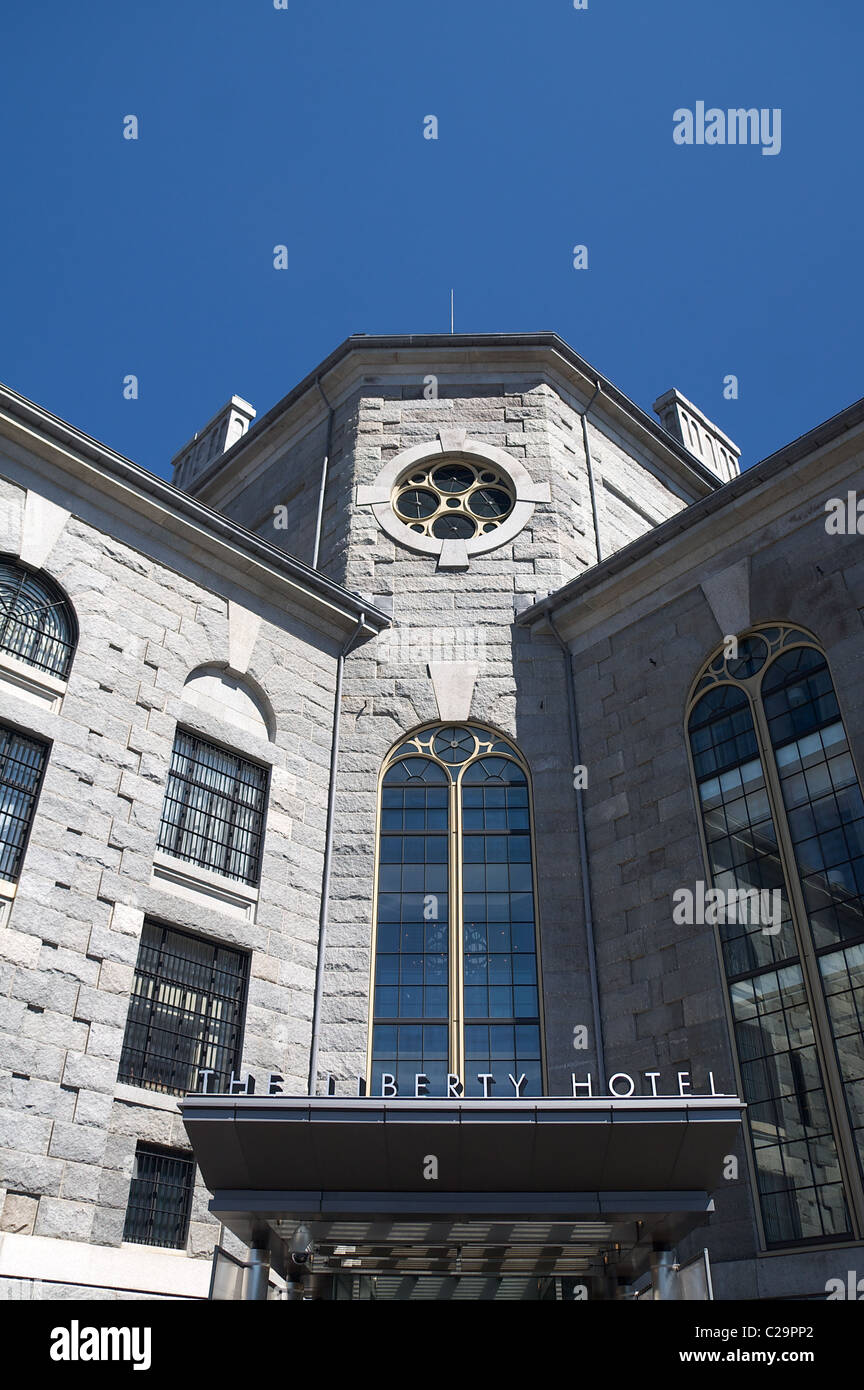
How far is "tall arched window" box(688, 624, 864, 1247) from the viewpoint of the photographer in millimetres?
12312

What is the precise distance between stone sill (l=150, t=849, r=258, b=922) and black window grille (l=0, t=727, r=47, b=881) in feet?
5.82

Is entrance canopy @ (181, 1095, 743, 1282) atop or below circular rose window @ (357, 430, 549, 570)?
below

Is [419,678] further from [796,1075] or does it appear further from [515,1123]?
[515,1123]

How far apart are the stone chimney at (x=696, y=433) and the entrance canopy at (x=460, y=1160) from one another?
21.1 m

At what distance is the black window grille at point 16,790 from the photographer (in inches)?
504

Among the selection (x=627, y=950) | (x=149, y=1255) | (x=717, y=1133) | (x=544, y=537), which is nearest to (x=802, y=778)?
(x=627, y=950)

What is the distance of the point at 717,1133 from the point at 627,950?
5644 mm

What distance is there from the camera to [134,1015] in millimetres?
13250

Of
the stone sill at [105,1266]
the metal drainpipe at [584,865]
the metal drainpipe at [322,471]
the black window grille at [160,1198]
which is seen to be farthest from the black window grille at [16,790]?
the metal drainpipe at [322,471]

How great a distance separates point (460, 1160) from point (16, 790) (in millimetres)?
6896

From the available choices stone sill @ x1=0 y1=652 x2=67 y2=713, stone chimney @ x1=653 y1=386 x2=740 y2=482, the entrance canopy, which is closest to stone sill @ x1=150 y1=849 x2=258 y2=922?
stone sill @ x1=0 y1=652 x2=67 y2=713

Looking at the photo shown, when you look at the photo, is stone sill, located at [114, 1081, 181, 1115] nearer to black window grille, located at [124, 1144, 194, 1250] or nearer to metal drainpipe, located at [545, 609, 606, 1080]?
black window grille, located at [124, 1144, 194, 1250]

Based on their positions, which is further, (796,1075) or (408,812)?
(408,812)
